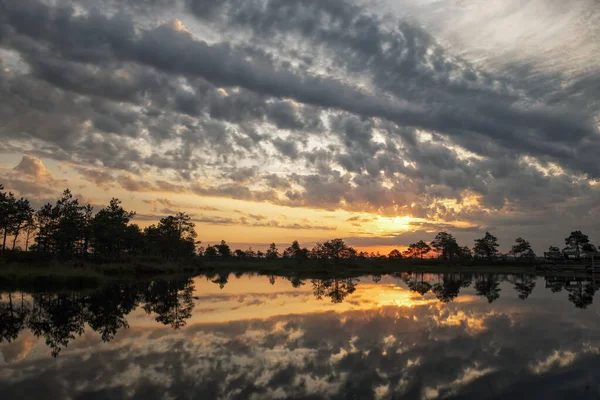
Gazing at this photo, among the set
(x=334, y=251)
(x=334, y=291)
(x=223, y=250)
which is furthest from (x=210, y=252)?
(x=334, y=291)

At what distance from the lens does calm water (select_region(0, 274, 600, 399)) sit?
10.4m

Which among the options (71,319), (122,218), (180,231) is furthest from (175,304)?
(180,231)

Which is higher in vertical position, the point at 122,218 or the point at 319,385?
the point at 122,218

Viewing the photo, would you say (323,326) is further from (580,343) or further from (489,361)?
(580,343)

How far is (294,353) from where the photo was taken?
14258 mm

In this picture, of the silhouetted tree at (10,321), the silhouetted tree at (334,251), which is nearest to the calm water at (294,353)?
the silhouetted tree at (10,321)

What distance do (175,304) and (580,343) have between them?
25020mm

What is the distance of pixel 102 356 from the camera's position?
13.7 metres

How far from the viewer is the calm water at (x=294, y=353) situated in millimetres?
10406

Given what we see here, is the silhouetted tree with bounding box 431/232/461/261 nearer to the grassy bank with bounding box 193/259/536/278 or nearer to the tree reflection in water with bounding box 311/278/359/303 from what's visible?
the grassy bank with bounding box 193/259/536/278

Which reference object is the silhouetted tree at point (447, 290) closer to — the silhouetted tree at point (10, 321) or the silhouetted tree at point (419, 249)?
the silhouetted tree at point (10, 321)

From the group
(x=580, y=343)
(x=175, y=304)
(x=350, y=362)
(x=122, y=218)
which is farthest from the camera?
(x=122, y=218)

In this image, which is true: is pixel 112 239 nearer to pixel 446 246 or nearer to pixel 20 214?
pixel 20 214

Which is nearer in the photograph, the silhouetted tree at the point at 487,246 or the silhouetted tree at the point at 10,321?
the silhouetted tree at the point at 10,321
